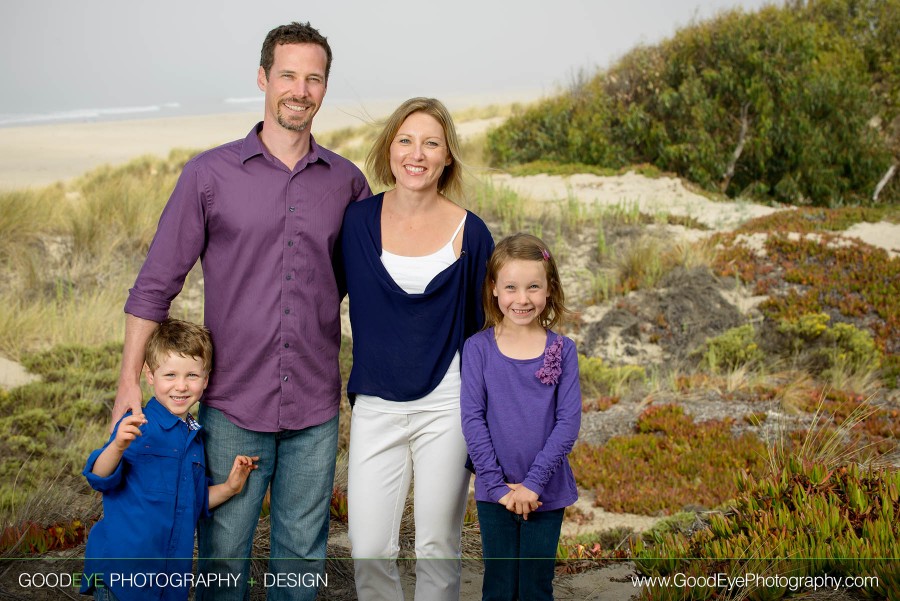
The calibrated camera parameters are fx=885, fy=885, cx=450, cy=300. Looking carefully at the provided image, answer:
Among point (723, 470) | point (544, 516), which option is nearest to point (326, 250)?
point (544, 516)

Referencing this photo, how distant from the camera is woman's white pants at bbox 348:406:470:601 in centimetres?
335

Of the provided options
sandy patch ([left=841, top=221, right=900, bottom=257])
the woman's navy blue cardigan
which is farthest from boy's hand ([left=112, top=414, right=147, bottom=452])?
sandy patch ([left=841, top=221, right=900, bottom=257])

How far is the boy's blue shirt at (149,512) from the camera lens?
10.3 feet

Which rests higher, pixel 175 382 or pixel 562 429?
pixel 175 382

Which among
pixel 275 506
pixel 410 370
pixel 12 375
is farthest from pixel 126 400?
pixel 12 375

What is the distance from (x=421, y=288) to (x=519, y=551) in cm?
106

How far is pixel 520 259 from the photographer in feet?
11.1

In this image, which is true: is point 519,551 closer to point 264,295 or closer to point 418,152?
point 264,295

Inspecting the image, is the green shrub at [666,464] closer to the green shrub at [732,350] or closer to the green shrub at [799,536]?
the green shrub at [799,536]

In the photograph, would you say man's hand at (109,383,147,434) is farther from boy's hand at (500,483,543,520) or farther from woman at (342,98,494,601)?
boy's hand at (500,483,543,520)

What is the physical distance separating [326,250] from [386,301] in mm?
341

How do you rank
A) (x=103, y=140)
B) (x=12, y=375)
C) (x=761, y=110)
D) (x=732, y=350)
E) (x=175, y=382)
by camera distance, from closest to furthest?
(x=175, y=382)
(x=12, y=375)
(x=732, y=350)
(x=761, y=110)
(x=103, y=140)

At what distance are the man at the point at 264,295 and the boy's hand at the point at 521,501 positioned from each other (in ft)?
2.61

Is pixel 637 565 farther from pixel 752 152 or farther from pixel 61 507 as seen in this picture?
Result: pixel 752 152
